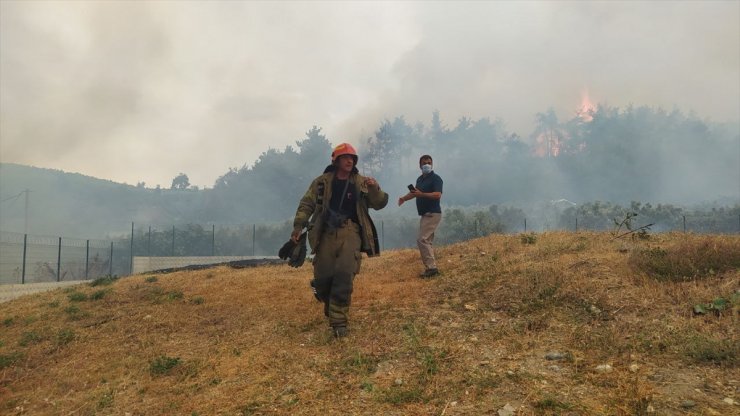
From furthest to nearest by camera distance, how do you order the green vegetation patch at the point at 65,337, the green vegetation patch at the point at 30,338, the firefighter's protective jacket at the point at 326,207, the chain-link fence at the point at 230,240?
the chain-link fence at the point at 230,240
the green vegetation patch at the point at 30,338
the green vegetation patch at the point at 65,337
the firefighter's protective jacket at the point at 326,207

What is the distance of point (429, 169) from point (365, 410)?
A: 17.8ft

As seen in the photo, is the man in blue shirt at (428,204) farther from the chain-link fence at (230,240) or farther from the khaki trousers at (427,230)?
the chain-link fence at (230,240)

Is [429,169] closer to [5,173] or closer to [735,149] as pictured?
[735,149]

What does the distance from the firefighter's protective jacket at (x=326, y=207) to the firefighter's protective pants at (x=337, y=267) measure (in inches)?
4.6

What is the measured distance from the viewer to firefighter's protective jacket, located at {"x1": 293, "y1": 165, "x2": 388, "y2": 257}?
18.6 feet

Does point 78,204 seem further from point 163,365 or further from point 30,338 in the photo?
point 163,365

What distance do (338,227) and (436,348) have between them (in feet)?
6.77

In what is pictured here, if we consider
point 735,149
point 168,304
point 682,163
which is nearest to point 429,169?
point 168,304

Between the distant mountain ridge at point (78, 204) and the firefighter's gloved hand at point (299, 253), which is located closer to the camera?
the firefighter's gloved hand at point (299, 253)

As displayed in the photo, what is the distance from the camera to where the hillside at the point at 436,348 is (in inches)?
135

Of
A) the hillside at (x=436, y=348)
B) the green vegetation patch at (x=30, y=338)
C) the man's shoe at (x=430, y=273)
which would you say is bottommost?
the green vegetation patch at (x=30, y=338)

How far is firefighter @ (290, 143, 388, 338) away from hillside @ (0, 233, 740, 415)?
60cm

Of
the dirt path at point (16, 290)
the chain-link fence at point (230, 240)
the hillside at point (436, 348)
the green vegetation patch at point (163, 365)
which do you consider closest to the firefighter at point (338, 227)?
the hillside at point (436, 348)

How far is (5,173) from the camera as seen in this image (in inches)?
4338
